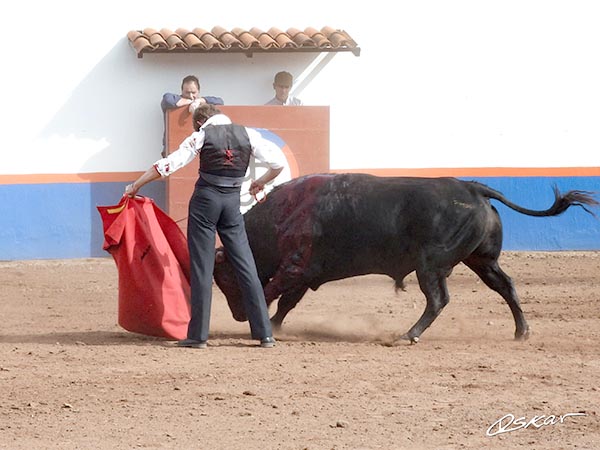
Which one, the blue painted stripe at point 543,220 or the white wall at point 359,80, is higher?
the white wall at point 359,80

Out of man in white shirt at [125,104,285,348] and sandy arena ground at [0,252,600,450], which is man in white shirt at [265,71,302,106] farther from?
man in white shirt at [125,104,285,348]

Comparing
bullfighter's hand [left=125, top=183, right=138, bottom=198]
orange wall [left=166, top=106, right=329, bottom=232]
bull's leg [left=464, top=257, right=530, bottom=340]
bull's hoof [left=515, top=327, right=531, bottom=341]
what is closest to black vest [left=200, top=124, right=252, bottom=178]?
bullfighter's hand [left=125, top=183, right=138, bottom=198]

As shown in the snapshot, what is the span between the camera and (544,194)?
13992 mm

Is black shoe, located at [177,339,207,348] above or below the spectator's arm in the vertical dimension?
below

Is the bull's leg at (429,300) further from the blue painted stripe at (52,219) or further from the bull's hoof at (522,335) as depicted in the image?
the blue painted stripe at (52,219)

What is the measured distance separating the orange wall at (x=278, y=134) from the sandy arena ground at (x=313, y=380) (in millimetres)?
2529

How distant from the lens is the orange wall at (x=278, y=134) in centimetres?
1298

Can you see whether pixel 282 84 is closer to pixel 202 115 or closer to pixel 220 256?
pixel 220 256

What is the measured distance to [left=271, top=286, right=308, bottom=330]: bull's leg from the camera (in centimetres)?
880

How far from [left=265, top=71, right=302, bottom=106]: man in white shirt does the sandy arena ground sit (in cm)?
305

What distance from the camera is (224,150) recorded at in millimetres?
8141

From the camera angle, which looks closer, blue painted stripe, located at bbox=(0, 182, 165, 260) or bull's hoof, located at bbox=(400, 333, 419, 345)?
bull's hoof, located at bbox=(400, 333, 419, 345)

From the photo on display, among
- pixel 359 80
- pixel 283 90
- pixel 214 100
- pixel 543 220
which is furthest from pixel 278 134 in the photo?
pixel 543 220

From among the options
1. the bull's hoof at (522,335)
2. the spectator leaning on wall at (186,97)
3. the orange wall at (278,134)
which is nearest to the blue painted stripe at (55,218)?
the orange wall at (278,134)
